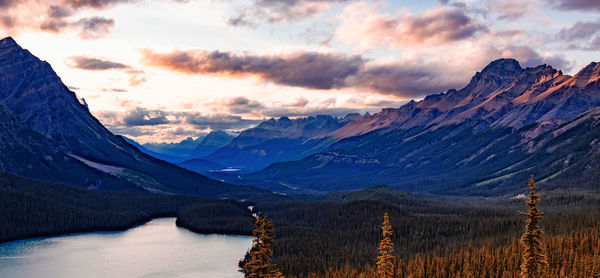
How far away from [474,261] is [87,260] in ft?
473

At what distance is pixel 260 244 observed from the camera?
48.6 metres

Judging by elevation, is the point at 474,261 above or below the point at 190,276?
above

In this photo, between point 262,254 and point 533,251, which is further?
point 533,251

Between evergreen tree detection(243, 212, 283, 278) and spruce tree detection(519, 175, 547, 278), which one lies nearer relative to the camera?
evergreen tree detection(243, 212, 283, 278)

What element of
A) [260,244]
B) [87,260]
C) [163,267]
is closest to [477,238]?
[163,267]

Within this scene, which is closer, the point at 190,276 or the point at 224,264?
the point at 190,276

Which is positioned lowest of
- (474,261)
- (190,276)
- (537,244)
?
(190,276)

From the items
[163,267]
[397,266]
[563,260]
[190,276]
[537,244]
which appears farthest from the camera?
[163,267]

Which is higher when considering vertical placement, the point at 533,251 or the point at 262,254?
the point at 262,254

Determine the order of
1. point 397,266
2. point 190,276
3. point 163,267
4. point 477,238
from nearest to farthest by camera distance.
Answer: point 397,266 → point 190,276 → point 163,267 → point 477,238

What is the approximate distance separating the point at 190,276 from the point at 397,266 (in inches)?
2810

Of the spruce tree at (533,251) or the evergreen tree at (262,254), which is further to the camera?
the spruce tree at (533,251)

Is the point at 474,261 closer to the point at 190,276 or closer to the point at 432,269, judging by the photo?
the point at 432,269

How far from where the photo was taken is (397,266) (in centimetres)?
14325
